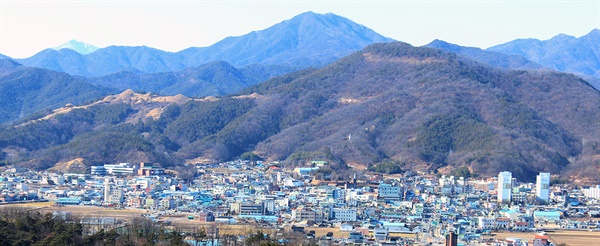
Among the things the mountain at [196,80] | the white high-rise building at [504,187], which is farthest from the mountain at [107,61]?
the white high-rise building at [504,187]

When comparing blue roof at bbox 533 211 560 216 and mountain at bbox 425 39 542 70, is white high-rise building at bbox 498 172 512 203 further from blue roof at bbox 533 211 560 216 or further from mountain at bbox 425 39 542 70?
mountain at bbox 425 39 542 70

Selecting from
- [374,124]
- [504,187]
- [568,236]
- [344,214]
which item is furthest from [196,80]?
[568,236]

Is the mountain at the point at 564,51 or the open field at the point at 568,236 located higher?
the mountain at the point at 564,51

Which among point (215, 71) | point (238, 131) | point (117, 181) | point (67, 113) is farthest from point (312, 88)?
point (215, 71)

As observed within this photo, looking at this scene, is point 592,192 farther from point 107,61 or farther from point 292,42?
point 107,61

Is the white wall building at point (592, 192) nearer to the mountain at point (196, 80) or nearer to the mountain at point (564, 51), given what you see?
the mountain at point (196, 80)

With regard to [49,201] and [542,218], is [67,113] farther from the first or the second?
[542,218]
